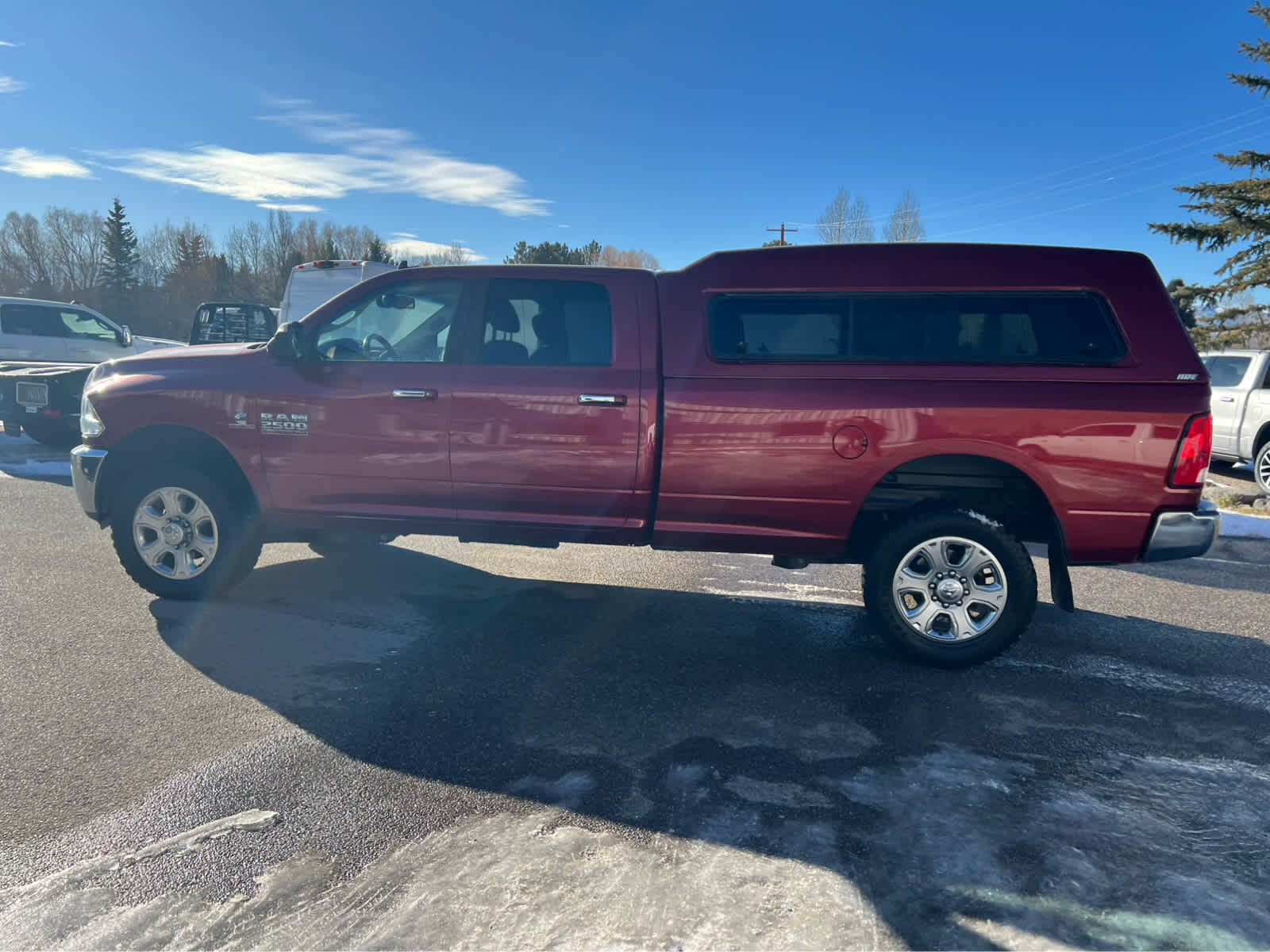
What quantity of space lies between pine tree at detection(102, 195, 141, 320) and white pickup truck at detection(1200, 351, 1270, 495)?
76057 mm

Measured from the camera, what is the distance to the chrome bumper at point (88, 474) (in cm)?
496

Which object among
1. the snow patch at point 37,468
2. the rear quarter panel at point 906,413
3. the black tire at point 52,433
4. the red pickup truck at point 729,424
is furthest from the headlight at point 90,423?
the black tire at point 52,433

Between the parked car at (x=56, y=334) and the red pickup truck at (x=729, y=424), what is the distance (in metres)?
10.9

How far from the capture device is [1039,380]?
160 inches

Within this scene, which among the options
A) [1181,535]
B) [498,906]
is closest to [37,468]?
[498,906]

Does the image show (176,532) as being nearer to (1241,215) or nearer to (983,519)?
(983,519)

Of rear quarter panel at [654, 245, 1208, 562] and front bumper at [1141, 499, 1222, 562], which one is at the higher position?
rear quarter panel at [654, 245, 1208, 562]

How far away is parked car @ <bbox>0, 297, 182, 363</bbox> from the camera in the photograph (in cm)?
1359

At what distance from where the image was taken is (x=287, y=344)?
4.72 meters

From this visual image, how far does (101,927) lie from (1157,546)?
179 inches

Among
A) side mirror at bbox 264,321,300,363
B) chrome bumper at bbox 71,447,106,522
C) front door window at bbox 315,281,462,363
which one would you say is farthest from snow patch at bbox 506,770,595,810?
chrome bumper at bbox 71,447,106,522

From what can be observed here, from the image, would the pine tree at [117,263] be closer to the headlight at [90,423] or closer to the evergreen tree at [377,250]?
the evergreen tree at [377,250]

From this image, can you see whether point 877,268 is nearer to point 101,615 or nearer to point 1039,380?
point 1039,380

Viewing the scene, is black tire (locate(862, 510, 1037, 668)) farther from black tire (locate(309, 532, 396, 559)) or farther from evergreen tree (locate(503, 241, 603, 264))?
evergreen tree (locate(503, 241, 603, 264))
